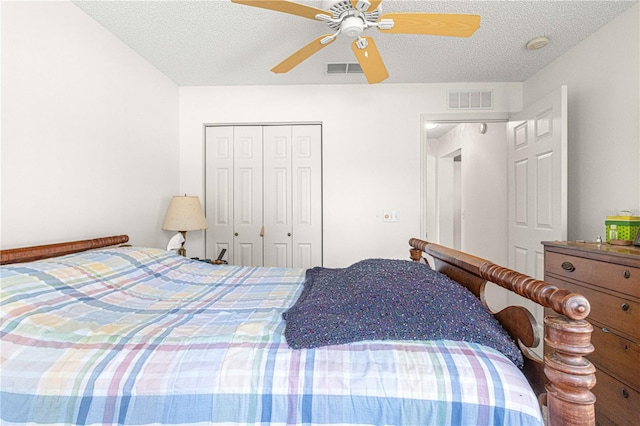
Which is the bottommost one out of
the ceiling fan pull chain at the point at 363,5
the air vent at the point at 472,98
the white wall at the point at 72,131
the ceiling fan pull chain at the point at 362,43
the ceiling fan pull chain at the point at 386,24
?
the white wall at the point at 72,131

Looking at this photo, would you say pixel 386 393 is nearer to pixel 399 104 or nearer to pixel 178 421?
pixel 178 421

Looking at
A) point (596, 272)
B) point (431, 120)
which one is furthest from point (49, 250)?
point (431, 120)

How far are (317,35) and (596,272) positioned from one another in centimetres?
224

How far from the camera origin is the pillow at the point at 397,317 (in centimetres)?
86

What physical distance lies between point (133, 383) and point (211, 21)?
6.99 ft

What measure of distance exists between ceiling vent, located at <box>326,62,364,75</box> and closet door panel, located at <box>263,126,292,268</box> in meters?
0.71

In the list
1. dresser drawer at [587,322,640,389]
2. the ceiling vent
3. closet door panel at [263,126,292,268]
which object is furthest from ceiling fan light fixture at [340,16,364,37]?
dresser drawer at [587,322,640,389]

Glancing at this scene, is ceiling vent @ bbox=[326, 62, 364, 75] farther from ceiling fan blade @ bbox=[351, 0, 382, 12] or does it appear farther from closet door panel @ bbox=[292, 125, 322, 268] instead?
ceiling fan blade @ bbox=[351, 0, 382, 12]

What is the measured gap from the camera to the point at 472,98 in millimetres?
3049

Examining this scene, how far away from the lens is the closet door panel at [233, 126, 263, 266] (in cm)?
322

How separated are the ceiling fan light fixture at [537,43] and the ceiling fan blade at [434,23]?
1.13 metres

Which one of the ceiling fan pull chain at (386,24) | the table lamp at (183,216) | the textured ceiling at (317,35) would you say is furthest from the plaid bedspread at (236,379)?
the textured ceiling at (317,35)

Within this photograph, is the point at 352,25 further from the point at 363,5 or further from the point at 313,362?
the point at 313,362

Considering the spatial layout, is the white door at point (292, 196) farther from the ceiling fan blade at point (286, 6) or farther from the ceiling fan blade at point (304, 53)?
the ceiling fan blade at point (286, 6)
